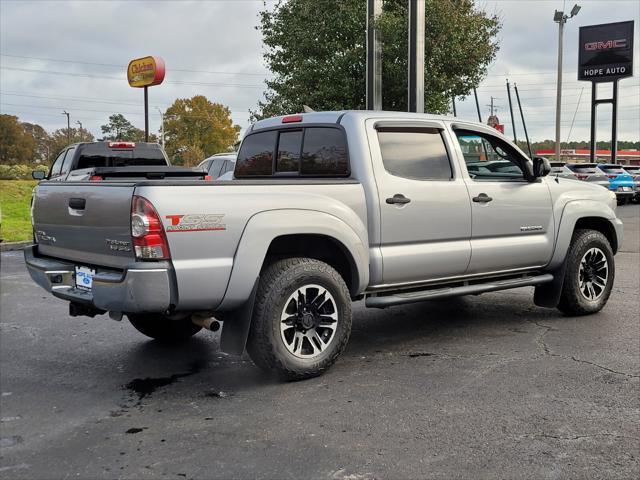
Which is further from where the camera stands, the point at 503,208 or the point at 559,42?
the point at 559,42

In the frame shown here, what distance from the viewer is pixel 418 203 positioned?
528 centimetres

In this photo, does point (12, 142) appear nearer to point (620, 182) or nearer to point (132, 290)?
point (620, 182)

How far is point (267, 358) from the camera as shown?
14.9 feet

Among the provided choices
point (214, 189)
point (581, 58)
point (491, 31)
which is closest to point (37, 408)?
point (214, 189)

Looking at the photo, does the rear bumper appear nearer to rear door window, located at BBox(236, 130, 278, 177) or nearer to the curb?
rear door window, located at BBox(236, 130, 278, 177)

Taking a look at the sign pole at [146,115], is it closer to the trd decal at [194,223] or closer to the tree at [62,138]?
the trd decal at [194,223]

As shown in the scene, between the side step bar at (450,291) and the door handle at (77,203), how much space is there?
2.23 meters

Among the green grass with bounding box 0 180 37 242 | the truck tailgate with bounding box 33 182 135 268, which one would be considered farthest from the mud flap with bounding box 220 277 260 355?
the green grass with bounding box 0 180 37 242

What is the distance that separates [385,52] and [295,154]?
13.4 metres

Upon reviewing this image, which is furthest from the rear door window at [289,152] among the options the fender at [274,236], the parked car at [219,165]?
the parked car at [219,165]

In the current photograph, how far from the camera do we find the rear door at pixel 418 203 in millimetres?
5148

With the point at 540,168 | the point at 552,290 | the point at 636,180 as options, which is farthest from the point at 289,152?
the point at 636,180

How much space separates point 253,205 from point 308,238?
25.6 inches

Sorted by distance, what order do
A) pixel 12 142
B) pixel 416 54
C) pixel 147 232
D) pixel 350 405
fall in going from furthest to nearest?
pixel 12 142, pixel 416 54, pixel 350 405, pixel 147 232
